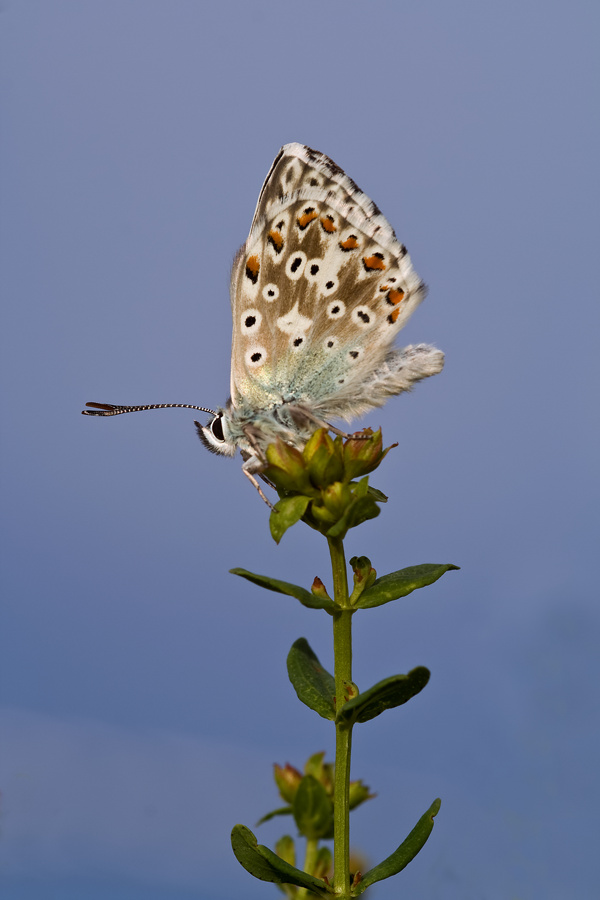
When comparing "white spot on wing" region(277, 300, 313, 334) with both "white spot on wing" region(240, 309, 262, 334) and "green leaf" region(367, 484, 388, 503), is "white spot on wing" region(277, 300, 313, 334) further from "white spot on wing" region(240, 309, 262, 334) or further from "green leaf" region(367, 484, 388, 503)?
"green leaf" region(367, 484, 388, 503)

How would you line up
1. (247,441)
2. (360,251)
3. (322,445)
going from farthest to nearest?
(360,251)
(247,441)
(322,445)

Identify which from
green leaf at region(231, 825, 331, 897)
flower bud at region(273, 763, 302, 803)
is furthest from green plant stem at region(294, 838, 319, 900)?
green leaf at region(231, 825, 331, 897)

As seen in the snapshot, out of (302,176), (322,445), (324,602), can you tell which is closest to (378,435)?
(322,445)

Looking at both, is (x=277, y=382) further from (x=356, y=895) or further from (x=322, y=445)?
(x=356, y=895)

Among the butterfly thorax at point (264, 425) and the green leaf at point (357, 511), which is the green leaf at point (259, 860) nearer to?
the green leaf at point (357, 511)

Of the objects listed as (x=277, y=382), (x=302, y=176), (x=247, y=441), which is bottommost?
(x=247, y=441)

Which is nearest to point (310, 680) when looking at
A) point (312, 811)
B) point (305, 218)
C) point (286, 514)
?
point (286, 514)

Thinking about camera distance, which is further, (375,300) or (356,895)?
(375,300)
